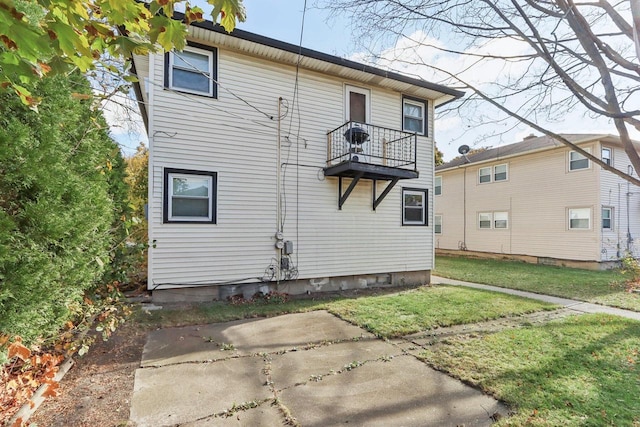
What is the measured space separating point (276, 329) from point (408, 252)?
523 cm

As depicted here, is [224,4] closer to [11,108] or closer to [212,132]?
[11,108]

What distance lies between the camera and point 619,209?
13.1 meters

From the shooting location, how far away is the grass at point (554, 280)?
7762 millimetres

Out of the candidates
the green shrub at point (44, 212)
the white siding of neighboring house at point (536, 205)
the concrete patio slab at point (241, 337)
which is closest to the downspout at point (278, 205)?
the concrete patio slab at point (241, 337)

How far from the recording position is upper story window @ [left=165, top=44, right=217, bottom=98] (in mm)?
6609

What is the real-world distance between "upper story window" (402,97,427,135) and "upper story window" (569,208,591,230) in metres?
8.68

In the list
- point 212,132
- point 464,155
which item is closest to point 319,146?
point 212,132

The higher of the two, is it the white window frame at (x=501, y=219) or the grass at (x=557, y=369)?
the white window frame at (x=501, y=219)

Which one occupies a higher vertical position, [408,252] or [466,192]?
[466,192]

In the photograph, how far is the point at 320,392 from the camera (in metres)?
3.26

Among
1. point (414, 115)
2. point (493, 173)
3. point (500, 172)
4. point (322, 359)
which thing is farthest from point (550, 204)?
point (322, 359)

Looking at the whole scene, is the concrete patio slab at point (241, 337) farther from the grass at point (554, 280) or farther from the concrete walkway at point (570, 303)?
the grass at point (554, 280)

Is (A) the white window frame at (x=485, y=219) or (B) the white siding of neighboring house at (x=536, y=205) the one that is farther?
(A) the white window frame at (x=485, y=219)

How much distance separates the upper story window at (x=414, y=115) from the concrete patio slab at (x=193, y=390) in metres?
7.83
